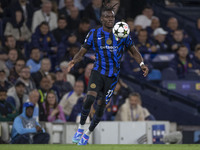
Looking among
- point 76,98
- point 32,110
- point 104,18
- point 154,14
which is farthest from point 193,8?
point 104,18

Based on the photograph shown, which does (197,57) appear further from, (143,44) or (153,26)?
(143,44)

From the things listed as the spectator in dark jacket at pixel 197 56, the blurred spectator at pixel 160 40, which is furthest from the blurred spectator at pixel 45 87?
the spectator in dark jacket at pixel 197 56

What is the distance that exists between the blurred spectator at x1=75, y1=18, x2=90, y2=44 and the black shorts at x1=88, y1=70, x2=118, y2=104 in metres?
6.89

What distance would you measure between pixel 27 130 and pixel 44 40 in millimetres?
Answer: 4092

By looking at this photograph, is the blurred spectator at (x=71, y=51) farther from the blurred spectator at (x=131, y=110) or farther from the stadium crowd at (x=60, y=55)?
the blurred spectator at (x=131, y=110)

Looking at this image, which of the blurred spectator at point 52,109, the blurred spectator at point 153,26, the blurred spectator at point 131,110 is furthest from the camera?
the blurred spectator at point 153,26

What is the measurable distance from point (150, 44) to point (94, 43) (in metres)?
7.61

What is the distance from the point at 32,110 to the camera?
45.9ft

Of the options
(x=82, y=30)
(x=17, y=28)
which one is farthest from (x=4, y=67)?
(x=82, y=30)

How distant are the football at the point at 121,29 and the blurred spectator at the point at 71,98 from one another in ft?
16.2

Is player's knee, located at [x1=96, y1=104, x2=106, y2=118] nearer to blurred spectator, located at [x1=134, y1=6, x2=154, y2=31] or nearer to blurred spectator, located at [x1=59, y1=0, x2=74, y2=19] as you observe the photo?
blurred spectator, located at [x1=59, y1=0, x2=74, y2=19]

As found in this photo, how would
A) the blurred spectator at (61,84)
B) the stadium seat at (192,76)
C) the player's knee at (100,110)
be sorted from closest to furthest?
the player's knee at (100,110) → the blurred spectator at (61,84) → the stadium seat at (192,76)

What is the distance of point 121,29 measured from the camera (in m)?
10.4

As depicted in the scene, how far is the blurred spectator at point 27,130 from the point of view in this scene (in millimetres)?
13481
